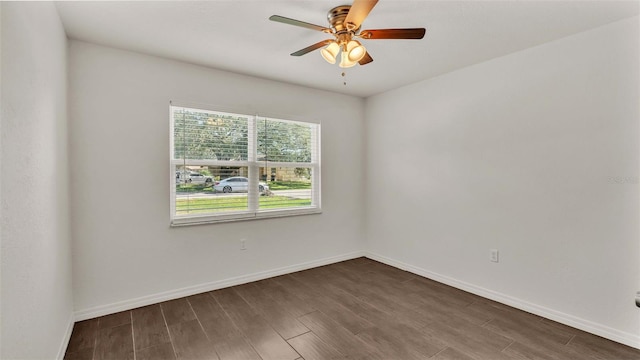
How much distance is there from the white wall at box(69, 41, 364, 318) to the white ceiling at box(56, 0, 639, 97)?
0.24 meters

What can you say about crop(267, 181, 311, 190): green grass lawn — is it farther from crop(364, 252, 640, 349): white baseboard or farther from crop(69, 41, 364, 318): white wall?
crop(364, 252, 640, 349): white baseboard

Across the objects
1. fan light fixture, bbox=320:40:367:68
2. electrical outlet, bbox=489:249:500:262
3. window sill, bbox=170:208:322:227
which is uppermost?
fan light fixture, bbox=320:40:367:68

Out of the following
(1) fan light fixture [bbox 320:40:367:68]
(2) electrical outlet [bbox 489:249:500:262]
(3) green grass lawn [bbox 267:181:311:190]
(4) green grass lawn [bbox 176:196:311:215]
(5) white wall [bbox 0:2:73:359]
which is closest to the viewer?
(5) white wall [bbox 0:2:73:359]

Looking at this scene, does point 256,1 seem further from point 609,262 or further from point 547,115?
point 609,262

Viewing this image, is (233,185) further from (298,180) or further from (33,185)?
(33,185)

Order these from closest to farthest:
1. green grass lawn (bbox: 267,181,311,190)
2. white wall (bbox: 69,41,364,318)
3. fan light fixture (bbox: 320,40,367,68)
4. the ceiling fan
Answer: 1. the ceiling fan
2. fan light fixture (bbox: 320,40,367,68)
3. white wall (bbox: 69,41,364,318)
4. green grass lawn (bbox: 267,181,311,190)

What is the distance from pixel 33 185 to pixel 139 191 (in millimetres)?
1388

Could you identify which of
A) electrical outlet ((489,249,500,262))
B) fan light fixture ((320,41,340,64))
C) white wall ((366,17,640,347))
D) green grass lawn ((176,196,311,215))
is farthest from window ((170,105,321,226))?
electrical outlet ((489,249,500,262))

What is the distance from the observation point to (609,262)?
2348 mm

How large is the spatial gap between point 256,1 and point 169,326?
2.61 meters

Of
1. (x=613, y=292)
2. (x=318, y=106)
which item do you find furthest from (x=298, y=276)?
(x=613, y=292)

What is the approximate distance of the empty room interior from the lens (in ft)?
6.58

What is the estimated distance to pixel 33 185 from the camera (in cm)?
151

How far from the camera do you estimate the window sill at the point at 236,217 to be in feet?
10.2
